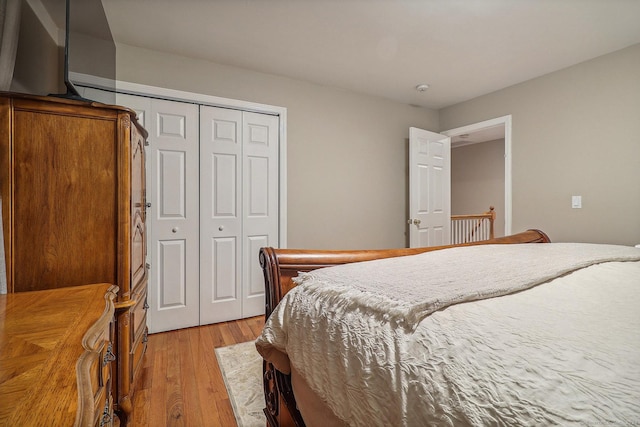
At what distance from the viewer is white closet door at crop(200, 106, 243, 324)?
9.68 feet

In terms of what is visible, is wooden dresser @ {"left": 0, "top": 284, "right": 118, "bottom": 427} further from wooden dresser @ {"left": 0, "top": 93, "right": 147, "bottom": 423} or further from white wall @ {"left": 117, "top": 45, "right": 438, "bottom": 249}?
white wall @ {"left": 117, "top": 45, "right": 438, "bottom": 249}

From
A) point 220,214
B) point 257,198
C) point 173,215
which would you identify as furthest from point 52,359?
point 257,198

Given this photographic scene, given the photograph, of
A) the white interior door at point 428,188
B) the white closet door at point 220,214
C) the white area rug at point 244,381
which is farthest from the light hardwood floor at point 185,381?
the white interior door at point 428,188

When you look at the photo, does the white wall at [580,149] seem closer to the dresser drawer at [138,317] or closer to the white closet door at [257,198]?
the white closet door at [257,198]

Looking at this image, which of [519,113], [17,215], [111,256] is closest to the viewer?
[17,215]

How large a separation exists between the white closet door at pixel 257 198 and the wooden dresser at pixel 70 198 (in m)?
1.59

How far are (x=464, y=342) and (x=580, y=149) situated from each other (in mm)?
3395

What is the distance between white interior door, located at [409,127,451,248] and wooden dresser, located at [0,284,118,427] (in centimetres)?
342

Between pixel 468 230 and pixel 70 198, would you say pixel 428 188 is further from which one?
pixel 70 198

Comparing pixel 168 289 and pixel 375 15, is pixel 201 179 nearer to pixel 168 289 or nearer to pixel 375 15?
pixel 168 289

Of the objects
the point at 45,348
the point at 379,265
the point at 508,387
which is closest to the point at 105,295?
the point at 45,348

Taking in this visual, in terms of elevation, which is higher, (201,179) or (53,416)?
(201,179)

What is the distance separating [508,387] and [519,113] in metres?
3.80

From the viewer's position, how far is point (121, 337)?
4.89 feet
